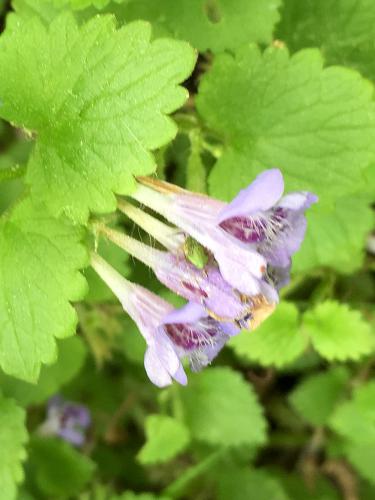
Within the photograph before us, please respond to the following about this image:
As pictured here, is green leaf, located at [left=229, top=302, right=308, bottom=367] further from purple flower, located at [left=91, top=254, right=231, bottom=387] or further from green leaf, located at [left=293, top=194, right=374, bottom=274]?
purple flower, located at [left=91, top=254, right=231, bottom=387]

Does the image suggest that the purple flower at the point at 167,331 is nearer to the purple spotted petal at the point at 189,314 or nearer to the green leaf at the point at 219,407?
the purple spotted petal at the point at 189,314

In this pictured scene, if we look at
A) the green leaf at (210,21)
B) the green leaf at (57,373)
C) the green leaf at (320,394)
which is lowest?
A: the green leaf at (57,373)

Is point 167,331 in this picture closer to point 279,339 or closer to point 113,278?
point 113,278

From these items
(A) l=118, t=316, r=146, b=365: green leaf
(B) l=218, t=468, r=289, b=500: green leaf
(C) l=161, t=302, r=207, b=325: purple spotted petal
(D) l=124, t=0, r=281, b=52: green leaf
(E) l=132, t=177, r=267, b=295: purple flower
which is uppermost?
(D) l=124, t=0, r=281, b=52: green leaf

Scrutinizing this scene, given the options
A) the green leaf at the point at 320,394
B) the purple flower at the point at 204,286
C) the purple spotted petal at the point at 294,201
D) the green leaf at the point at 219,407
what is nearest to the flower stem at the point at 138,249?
the purple flower at the point at 204,286

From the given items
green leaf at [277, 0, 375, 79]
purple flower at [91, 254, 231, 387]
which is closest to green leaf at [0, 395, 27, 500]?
purple flower at [91, 254, 231, 387]
